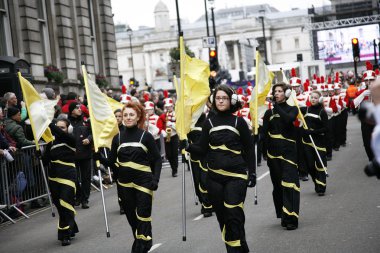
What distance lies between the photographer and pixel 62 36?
2802cm

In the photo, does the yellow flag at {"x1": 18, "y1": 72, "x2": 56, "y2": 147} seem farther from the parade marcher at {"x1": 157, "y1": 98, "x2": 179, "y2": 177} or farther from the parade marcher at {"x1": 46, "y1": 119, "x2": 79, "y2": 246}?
the parade marcher at {"x1": 157, "y1": 98, "x2": 179, "y2": 177}

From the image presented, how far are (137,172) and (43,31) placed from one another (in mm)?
19209

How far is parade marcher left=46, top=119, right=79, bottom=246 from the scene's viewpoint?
10.6 metres

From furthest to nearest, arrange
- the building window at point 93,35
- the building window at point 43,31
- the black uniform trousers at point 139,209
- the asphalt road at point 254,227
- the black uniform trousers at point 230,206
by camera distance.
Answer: the building window at point 93,35, the building window at point 43,31, the asphalt road at point 254,227, the black uniform trousers at point 139,209, the black uniform trousers at point 230,206

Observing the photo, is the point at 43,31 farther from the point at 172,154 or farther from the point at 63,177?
the point at 63,177

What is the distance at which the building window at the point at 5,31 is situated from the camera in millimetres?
23656

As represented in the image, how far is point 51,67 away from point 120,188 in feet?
59.2

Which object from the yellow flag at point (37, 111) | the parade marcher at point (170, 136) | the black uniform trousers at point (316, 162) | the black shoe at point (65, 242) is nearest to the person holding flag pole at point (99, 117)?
the yellow flag at point (37, 111)

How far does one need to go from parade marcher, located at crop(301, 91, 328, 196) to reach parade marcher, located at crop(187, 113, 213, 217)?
1.71 metres

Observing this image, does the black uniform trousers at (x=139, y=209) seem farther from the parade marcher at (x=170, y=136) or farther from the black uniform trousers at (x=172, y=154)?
the black uniform trousers at (x=172, y=154)

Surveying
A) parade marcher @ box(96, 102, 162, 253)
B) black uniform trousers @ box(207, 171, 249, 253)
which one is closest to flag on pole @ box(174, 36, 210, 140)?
parade marcher @ box(96, 102, 162, 253)

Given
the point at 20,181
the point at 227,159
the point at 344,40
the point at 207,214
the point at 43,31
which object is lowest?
the point at 207,214

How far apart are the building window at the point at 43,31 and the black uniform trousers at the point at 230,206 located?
1978 cm

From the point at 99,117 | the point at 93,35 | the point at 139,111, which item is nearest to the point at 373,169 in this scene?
the point at 139,111
